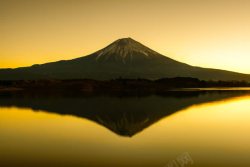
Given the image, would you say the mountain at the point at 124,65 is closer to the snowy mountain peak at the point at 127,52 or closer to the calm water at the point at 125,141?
the snowy mountain peak at the point at 127,52

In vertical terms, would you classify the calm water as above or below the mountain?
below

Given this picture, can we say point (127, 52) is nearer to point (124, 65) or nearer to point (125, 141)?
point (124, 65)

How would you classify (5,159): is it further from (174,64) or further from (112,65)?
(112,65)

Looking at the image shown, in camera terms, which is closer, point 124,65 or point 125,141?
point 125,141

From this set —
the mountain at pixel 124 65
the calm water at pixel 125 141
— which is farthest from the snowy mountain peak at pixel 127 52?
the calm water at pixel 125 141

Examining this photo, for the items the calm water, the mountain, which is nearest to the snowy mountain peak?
the mountain

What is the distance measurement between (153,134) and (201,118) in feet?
20.7

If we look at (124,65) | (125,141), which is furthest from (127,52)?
(125,141)

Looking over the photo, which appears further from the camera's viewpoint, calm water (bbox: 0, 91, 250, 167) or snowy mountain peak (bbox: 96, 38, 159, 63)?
snowy mountain peak (bbox: 96, 38, 159, 63)

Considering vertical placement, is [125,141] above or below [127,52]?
below

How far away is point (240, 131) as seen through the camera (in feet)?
48.8

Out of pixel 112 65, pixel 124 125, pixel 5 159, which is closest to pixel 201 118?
pixel 124 125

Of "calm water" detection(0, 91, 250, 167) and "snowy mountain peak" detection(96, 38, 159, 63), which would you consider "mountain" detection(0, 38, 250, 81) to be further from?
"calm water" detection(0, 91, 250, 167)

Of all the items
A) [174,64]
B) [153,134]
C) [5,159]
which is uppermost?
[174,64]
